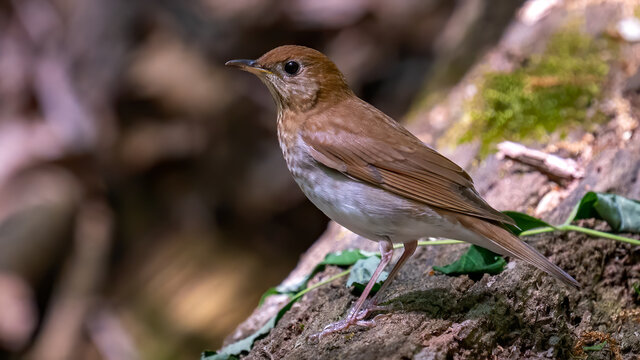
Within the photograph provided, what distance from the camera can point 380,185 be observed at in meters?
2.37

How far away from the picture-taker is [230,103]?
5.83 metres

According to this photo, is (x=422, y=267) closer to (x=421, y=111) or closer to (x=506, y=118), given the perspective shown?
(x=506, y=118)

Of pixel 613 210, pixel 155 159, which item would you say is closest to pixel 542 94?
pixel 613 210

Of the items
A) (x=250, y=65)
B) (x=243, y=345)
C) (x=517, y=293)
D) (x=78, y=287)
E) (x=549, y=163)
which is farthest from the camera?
(x=78, y=287)

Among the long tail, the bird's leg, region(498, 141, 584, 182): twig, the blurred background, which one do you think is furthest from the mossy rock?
the bird's leg

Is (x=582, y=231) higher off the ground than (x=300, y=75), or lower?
lower

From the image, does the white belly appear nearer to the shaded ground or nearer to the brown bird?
the brown bird

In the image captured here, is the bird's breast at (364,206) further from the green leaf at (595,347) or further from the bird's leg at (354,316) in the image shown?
the green leaf at (595,347)

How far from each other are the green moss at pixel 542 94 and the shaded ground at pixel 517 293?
92mm

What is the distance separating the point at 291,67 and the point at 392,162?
63 centimetres

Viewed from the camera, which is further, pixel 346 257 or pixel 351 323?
pixel 346 257

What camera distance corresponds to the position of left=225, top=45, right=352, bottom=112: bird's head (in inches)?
105

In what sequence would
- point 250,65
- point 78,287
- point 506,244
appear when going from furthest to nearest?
point 78,287 → point 250,65 → point 506,244

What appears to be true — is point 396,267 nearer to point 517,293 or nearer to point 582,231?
point 517,293
